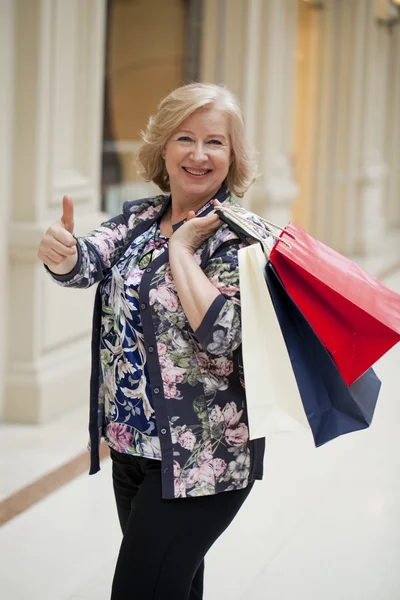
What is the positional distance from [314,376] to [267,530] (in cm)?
204

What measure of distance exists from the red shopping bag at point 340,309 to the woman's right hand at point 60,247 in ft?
1.68

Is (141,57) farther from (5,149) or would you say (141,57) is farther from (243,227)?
(243,227)

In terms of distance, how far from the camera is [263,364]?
2.07 m

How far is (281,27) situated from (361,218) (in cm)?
431

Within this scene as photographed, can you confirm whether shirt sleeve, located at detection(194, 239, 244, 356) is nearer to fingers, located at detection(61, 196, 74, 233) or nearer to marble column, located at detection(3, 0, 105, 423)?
fingers, located at detection(61, 196, 74, 233)

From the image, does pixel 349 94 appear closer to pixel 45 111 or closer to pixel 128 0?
pixel 128 0

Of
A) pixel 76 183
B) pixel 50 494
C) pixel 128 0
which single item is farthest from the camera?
pixel 128 0

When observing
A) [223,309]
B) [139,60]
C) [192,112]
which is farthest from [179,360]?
[139,60]

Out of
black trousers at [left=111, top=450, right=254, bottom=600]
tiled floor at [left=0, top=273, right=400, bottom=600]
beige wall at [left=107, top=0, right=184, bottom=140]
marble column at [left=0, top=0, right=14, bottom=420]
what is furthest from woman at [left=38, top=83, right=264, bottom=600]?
beige wall at [left=107, top=0, right=184, bottom=140]

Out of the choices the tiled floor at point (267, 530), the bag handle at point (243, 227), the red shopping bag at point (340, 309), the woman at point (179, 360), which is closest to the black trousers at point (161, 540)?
the woman at point (179, 360)

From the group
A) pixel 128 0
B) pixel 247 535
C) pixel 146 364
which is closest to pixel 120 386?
pixel 146 364

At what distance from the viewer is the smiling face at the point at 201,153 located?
88.5 inches

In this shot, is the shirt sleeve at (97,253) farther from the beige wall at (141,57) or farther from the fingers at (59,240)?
the beige wall at (141,57)

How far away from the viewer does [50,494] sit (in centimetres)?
425
